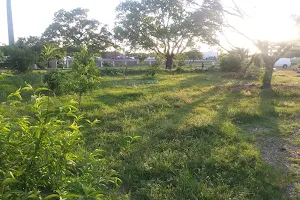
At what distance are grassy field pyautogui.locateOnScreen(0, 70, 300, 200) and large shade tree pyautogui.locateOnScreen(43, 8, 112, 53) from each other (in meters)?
30.7

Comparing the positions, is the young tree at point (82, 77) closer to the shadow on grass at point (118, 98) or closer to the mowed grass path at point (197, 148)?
the mowed grass path at point (197, 148)

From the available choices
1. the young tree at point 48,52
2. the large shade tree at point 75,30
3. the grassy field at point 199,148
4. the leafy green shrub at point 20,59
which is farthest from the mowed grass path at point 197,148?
the large shade tree at point 75,30

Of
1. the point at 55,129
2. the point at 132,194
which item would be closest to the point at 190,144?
the point at 132,194

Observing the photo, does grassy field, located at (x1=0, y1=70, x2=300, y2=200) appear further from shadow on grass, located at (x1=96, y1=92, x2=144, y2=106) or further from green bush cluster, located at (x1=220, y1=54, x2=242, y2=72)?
green bush cluster, located at (x1=220, y1=54, x2=242, y2=72)

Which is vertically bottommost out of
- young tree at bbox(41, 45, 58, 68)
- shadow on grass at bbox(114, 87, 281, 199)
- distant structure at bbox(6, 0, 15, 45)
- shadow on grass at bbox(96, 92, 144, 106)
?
shadow on grass at bbox(114, 87, 281, 199)

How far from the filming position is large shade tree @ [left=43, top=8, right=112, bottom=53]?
37.2m

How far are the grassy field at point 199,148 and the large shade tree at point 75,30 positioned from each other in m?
30.7

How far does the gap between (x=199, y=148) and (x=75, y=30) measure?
119ft

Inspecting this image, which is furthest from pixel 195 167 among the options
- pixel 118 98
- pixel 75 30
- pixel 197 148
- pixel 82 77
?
pixel 75 30

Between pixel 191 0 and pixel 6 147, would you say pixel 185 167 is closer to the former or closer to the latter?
pixel 6 147

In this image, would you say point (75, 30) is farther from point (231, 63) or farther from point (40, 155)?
point (40, 155)


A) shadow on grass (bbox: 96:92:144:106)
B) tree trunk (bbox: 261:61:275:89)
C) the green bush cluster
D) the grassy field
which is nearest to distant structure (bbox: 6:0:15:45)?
the grassy field

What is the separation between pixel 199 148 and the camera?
4551mm

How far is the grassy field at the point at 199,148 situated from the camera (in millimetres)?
3342
